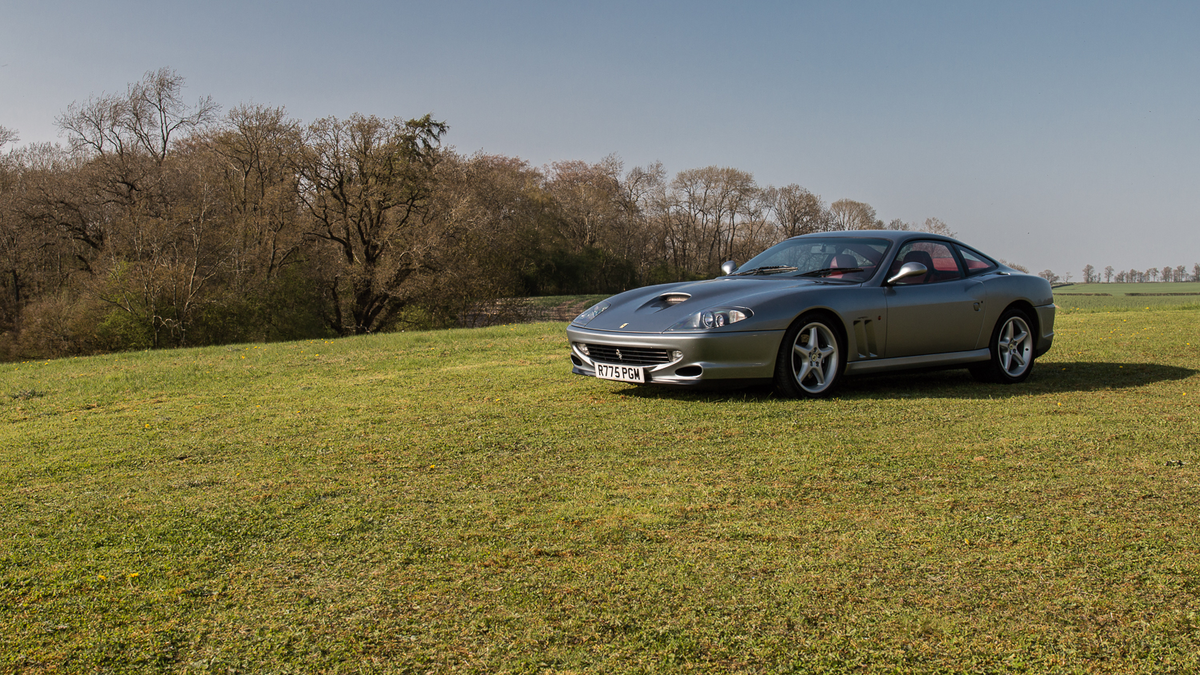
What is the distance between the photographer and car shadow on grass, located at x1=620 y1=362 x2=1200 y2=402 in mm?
7199

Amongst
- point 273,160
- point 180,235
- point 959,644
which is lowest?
point 959,644

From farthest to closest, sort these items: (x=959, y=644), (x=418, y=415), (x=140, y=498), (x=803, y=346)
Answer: (x=803, y=346), (x=418, y=415), (x=140, y=498), (x=959, y=644)

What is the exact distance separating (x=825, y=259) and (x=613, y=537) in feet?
17.4

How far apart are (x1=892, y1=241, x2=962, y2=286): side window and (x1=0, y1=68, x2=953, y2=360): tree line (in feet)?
97.6

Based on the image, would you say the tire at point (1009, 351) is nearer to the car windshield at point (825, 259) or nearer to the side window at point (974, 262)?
the side window at point (974, 262)

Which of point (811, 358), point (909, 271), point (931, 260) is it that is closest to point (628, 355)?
point (811, 358)

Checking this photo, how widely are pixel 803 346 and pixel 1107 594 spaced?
4437 millimetres

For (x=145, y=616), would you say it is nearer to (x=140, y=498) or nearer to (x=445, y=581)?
(x=445, y=581)

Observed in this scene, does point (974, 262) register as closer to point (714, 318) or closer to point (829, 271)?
point (829, 271)

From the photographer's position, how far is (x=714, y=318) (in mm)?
6801

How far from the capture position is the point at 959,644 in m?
2.39

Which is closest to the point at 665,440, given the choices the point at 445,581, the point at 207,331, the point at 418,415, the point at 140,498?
the point at 418,415

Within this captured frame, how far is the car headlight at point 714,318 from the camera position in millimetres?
6781

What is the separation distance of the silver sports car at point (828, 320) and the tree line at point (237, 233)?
28780 millimetres
